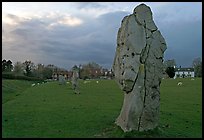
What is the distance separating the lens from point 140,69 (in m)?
12.1

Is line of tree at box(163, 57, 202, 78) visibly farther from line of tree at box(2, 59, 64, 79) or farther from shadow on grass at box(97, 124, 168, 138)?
shadow on grass at box(97, 124, 168, 138)

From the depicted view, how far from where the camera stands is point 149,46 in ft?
40.7

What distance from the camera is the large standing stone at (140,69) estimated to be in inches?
469

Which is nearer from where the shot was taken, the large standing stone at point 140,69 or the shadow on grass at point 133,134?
the shadow on grass at point 133,134

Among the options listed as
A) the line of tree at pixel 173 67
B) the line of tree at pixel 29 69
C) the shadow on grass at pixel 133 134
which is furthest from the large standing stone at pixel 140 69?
the line of tree at pixel 29 69

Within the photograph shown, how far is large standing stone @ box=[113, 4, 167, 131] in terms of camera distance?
39.1 ft

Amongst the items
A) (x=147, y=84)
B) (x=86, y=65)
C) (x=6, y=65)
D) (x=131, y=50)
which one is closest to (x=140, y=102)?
(x=147, y=84)

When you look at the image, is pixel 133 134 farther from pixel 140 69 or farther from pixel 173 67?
pixel 173 67

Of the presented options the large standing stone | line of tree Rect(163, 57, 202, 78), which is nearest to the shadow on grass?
the large standing stone

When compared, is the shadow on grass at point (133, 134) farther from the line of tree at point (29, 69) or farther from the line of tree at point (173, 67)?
the line of tree at point (29, 69)

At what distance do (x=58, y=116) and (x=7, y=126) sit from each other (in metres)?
3.49

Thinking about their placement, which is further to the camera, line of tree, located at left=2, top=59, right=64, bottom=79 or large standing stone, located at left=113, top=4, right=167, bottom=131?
line of tree, located at left=2, top=59, right=64, bottom=79

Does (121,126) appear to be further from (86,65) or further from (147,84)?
(86,65)

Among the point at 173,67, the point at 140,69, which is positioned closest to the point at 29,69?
the point at 173,67
